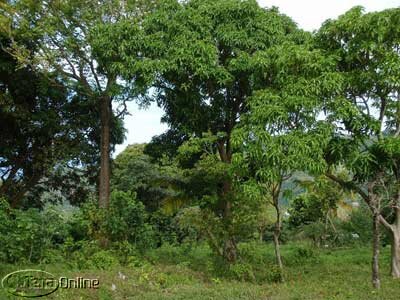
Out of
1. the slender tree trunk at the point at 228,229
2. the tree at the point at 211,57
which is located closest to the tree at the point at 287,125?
the tree at the point at 211,57

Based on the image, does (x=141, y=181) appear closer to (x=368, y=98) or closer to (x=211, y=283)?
(x=211, y=283)

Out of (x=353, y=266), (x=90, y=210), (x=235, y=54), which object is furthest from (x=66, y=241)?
(x=353, y=266)

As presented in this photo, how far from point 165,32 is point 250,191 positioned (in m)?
4.45

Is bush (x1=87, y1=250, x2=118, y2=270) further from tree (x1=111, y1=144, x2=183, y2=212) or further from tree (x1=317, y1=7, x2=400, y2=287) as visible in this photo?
tree (x1=111, y1=144, x2=183, y2=212)

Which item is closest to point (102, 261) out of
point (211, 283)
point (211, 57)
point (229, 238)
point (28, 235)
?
point (28, 235)

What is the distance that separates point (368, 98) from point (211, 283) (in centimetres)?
474

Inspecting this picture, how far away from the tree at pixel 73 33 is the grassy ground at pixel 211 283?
10.7 ft

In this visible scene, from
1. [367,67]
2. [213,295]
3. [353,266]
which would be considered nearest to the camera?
[213,295]

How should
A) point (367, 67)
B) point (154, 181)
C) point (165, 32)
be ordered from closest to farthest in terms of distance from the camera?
point (367, 67)
point (165, 32)
point (154, 181)

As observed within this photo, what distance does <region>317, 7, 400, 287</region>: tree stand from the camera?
762cm

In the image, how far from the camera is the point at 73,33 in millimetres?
11398

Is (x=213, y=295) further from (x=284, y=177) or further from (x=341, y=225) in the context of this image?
(x=341, y=225)

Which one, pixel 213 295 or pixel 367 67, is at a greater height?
pixel 367 67

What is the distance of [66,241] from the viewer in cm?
946
